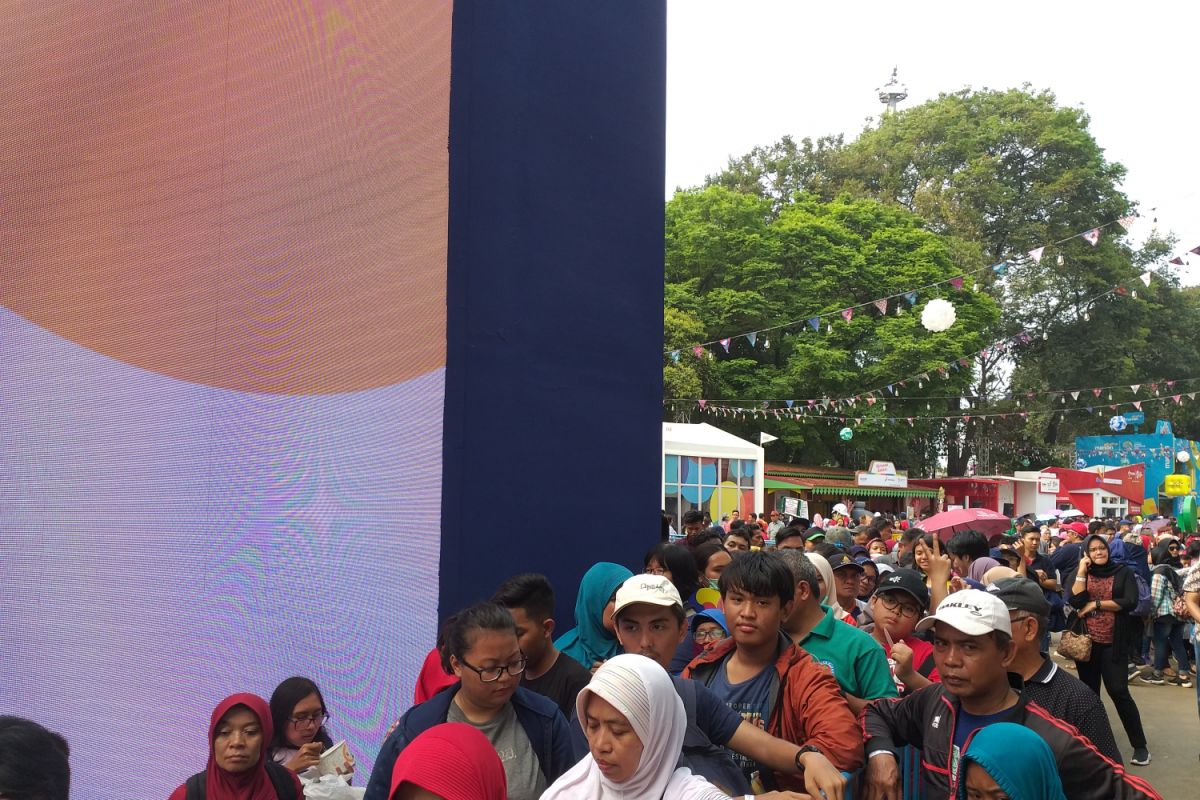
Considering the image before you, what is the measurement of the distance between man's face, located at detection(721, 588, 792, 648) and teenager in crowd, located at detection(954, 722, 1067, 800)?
0.80 m

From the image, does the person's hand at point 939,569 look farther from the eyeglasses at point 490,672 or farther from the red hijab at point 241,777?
the red hijab at point 241,777

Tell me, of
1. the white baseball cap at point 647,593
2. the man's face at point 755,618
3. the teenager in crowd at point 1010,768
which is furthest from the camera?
the white baseball cap at point 647,593

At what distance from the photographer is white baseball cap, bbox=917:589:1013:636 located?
9.28 ft

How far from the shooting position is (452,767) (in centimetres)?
225

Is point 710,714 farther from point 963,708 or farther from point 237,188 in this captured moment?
point 237,188

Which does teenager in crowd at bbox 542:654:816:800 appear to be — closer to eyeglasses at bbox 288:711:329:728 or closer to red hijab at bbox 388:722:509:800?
red hijab at bbox 388:722:509:800

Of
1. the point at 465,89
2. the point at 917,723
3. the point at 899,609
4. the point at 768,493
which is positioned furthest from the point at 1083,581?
the point at 768,493

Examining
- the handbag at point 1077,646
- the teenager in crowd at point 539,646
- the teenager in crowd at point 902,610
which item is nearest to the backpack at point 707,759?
the teenager in crowd at point 539,646

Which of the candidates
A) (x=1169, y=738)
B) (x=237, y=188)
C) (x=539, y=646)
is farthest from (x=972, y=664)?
(x=1169, y=738)

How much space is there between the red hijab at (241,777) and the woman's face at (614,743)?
1637 mm

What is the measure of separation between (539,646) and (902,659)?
1601mm

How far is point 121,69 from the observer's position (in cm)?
658

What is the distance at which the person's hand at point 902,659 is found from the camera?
409cm

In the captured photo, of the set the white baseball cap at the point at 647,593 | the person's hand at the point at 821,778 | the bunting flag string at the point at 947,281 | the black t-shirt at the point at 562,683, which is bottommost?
the person's hand at the point at 821,778
